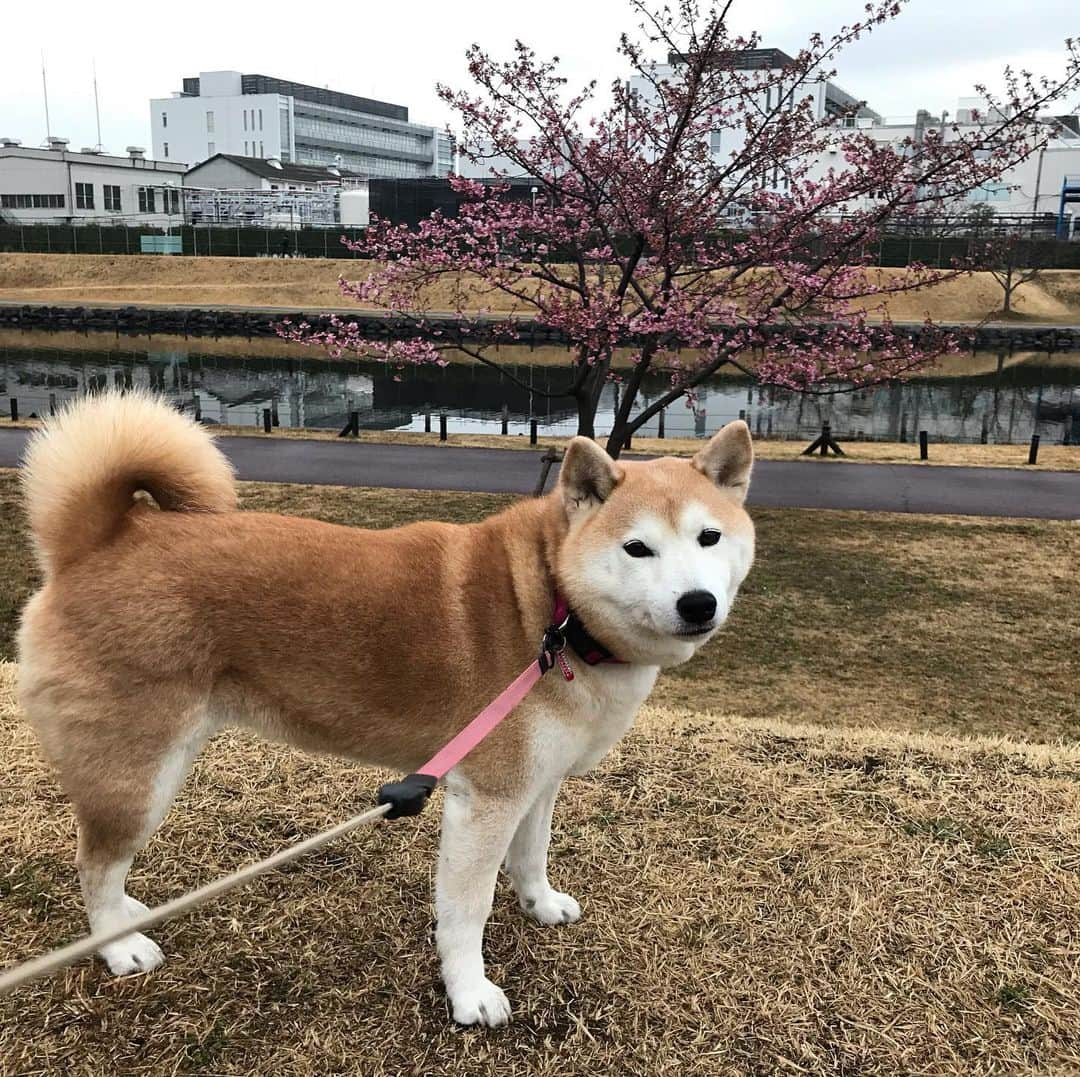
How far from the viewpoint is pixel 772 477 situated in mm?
14547

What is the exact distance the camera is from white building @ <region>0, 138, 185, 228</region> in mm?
66438

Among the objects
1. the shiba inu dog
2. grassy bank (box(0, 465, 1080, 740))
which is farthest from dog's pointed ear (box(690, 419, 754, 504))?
grassy bank (box(0, 465, 1080, 740))

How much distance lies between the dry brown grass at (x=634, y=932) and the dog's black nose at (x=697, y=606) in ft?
4.63

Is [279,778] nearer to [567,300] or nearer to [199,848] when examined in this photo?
[199,848]

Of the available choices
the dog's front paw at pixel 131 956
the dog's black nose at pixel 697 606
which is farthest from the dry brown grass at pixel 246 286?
the dog's black nose at pixel 697 606

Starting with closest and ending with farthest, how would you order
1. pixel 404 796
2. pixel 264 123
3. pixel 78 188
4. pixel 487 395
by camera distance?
pixel 404 796
pixel 487 395
pixel 78 188
pixel 264 123

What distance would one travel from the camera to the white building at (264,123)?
111938 millimetres

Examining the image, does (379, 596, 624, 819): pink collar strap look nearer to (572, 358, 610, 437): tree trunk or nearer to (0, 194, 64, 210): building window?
(572, 358, 610, 437): tree trunk

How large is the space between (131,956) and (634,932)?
5.61 ft

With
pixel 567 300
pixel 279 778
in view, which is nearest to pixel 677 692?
pixel 279 778

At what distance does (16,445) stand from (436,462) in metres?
7.21

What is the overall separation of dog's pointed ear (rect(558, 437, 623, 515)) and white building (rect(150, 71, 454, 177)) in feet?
378

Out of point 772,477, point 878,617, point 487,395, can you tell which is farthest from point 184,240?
point 878,617

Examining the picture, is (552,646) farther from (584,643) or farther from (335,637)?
(335,637)
